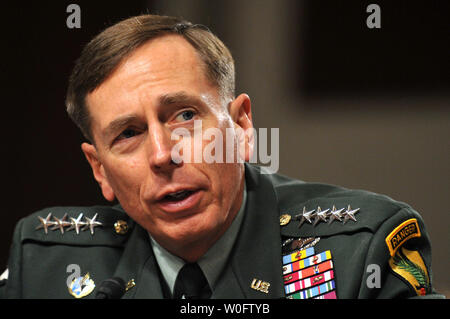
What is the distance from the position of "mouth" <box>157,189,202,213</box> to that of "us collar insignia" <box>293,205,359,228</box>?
0.38 m

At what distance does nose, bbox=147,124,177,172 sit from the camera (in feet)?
5.87

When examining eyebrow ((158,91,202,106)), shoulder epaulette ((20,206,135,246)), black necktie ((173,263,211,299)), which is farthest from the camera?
shoulder epaulette ((20,206,135,246))

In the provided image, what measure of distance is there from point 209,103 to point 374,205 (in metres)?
0.60

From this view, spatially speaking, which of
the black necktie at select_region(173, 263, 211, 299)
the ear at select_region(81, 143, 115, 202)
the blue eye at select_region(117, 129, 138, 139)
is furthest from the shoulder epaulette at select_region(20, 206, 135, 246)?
the blue eye at select_region(117, 129, 138, 139)

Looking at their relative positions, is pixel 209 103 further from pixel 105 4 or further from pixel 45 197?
pixel 45 197

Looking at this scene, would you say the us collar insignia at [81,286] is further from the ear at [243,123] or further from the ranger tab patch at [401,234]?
the ranger tab patch at [401,234]

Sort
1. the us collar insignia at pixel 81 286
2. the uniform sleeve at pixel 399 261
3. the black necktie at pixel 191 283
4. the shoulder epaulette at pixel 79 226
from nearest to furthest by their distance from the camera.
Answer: the uniform sleeve at pixel 399 261, the black necktie at pixel 191 283, the us collar insignia at pixel 81 286, the shoulder epaulette at pixel 79 226

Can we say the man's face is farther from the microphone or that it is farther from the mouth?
the microphone

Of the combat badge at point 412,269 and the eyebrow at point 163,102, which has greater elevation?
the eyebrow at point 163,102

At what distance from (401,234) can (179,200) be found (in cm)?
66

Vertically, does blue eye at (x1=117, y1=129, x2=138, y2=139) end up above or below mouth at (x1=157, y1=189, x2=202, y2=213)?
above

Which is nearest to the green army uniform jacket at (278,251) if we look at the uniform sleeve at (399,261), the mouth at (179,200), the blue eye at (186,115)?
the uniform sleeve at (399,261)

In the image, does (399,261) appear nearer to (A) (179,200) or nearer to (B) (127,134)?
(A) (179,200)

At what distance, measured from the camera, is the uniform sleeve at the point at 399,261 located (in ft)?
5.72
